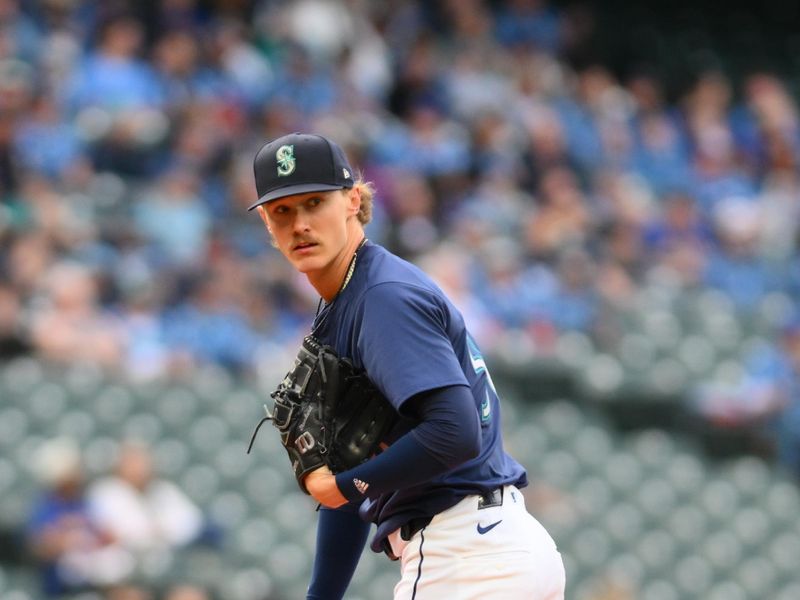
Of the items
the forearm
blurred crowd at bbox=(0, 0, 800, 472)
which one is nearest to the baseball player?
the forearm

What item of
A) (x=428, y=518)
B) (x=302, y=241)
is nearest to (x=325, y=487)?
(x=428, y=518)

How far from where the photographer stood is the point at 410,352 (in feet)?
9.70

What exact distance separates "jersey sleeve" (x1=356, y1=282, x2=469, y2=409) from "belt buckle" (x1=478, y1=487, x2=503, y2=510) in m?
0.33

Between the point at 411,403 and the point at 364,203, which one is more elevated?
the point at 364,203

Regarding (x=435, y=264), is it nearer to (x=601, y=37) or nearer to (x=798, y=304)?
(x=798, y=304)

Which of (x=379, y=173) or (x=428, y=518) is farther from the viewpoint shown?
(x=379, y=173)

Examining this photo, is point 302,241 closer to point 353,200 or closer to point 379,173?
point 353,200

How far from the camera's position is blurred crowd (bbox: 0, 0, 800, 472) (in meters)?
8.73

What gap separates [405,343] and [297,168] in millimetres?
455

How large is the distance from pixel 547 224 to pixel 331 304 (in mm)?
7805

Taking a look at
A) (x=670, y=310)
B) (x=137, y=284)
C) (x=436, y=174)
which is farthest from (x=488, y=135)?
(x=137, y=284)

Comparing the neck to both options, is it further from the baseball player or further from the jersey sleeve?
the jersey sleeve

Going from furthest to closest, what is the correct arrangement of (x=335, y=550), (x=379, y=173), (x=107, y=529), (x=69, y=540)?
(x=379, y=173)
(x=107, y=529)
(x=69, y=540)
(x=335, y=550)

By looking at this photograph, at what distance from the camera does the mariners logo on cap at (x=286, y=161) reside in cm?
309
